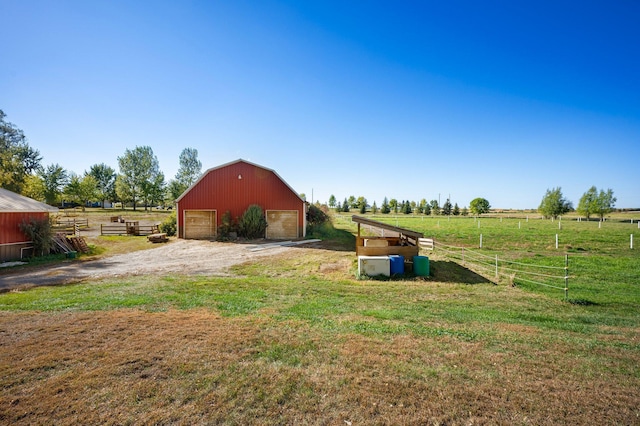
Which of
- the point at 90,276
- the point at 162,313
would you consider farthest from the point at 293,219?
the point at 162,313

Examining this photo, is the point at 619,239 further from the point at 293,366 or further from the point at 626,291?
the point at 293,366

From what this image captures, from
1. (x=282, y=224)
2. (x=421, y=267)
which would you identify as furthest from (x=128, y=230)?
(x=421, y=267)

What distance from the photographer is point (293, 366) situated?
13.2 ft

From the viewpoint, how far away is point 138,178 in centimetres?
5366

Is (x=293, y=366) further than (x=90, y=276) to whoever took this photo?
No

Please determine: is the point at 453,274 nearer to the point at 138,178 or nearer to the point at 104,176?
the point at 138,178

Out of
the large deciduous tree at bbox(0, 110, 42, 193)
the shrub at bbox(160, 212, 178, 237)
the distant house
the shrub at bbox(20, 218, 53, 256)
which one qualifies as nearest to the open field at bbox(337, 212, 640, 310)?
the shrub at bbox(160, 212, 178, 237)

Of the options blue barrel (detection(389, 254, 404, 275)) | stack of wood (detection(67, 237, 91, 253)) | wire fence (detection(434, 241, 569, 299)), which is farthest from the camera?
stack of wood (detection(67, 237, 91, 253))

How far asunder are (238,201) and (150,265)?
10.7 metres

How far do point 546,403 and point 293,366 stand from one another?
317 cm

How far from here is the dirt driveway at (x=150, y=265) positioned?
10141 millimetres

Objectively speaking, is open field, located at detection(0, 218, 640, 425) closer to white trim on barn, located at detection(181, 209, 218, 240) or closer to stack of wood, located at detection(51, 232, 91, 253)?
stack of wood, located at detection(51, 232, 91, 253)

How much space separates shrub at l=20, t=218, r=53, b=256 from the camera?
47.0ft

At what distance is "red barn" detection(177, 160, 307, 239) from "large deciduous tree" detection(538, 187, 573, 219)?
64743 mm
